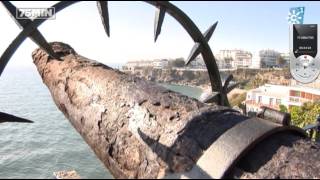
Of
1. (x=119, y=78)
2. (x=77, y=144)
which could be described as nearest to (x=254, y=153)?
(x=119, y=78)

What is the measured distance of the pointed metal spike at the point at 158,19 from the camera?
3.68 meters

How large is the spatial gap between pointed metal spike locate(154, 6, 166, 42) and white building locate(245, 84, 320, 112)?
37.8 metres

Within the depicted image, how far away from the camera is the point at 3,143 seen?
2397cm

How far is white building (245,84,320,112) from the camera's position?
43.0 meters

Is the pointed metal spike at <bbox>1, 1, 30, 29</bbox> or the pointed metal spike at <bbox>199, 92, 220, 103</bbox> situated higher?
the pointed metal spike at <bbox>1, 1, 30, 29</bbox>

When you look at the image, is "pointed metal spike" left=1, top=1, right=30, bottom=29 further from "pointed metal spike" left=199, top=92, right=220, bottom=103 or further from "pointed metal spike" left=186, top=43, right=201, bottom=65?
"pointed metal spike" left=199, top=92, right=220, bottom=103

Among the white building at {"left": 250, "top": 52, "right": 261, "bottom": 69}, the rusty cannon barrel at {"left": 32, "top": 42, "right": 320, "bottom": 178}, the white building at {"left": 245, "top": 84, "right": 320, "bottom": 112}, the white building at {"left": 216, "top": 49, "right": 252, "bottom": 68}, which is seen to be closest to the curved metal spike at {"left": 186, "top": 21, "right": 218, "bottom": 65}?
the rusty cannon barrel at {"left": 32, "top": 42, "right": 320, "bottom": 178}

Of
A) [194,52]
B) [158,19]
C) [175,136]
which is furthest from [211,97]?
[175,136]

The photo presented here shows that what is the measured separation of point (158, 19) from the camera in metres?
3.74

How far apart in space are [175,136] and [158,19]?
1.57 metres

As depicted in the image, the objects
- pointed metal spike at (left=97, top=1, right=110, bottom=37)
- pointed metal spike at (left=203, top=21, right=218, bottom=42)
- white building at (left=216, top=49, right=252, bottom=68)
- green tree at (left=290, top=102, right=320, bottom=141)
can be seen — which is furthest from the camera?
white building at (left=216, top=49, right=252, bottom=68)

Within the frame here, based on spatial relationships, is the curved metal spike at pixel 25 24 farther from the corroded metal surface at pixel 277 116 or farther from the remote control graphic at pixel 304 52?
the remote control graphic at pixel 304 52

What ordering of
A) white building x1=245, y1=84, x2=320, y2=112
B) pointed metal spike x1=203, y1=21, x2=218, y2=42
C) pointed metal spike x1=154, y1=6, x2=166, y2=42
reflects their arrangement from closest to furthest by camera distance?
1. pointed metal spike x1=154, y1=6, x2=166, y2=42
2. pointed metal spike x1=203, y1=21, x2=218, y2=42
3. white building x1=245, y1=84, x2=320, y2=112

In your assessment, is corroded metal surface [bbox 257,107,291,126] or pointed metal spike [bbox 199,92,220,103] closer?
corroded metal surface [bbox 257,107,291,126]
